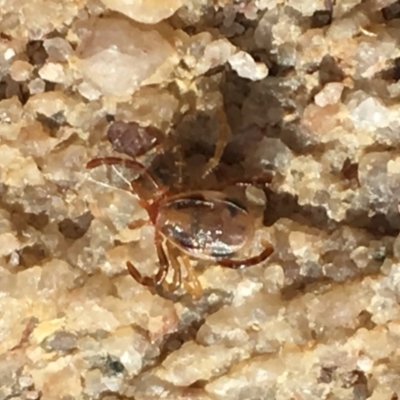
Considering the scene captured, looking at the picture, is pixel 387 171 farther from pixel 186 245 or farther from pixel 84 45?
pixel 84 45

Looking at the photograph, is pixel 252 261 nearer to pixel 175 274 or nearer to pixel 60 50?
pixel 175 274

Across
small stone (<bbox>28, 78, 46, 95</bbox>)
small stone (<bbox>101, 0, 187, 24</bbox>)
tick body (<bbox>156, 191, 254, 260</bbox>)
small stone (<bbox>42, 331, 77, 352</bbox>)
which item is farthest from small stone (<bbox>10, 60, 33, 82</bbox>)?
small stone (<bbox>42, 331, 77, 352</bbox>)

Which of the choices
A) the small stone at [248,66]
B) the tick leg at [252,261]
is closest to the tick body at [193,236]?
the tick leg at [252,261]

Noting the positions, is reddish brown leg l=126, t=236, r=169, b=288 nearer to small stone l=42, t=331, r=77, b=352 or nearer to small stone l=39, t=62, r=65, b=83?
small stone l=42, t=331, r=77, b=352

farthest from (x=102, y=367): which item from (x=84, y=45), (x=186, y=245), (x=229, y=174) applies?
(x=84, y=45)

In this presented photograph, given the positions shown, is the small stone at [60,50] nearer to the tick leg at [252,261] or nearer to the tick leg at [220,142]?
the tick leg at [220,142]

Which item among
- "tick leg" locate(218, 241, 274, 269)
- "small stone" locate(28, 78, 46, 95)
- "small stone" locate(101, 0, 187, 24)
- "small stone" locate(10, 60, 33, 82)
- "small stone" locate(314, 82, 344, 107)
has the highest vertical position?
"small stone" locate(101, 0, 187, 24)
